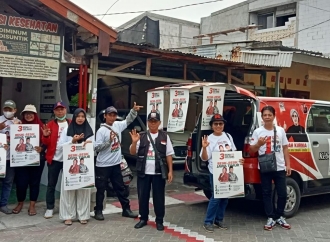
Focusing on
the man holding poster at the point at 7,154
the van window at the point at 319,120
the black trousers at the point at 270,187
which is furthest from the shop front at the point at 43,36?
the van window at the point at 319,120

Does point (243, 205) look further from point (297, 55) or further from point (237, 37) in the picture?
point (237, 37)

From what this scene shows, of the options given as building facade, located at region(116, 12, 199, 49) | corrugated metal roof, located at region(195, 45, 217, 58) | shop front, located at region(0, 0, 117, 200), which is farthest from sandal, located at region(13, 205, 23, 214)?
building facade, located at region(116, 12, 199, 49)

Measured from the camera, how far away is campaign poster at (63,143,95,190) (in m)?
5.44

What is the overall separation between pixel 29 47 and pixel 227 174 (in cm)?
386

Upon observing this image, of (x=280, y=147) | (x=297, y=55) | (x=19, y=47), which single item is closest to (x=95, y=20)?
(x=19, y=47)

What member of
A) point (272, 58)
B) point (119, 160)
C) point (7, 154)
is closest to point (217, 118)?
→ point (119, 160)

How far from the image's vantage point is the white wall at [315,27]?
16.7m

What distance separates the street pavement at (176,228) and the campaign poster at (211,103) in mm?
1488

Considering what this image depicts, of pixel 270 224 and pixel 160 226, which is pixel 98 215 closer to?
pixel 160 226

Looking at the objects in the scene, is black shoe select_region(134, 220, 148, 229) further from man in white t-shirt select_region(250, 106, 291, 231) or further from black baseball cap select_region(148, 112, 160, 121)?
man in white t-shirt select_region(250, 106, 291, 231)

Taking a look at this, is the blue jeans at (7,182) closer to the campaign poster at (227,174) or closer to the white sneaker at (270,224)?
the campaign poster at (227,174)

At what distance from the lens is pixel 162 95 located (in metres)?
5.54

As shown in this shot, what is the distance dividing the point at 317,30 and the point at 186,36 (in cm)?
723

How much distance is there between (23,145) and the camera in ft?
19.2
